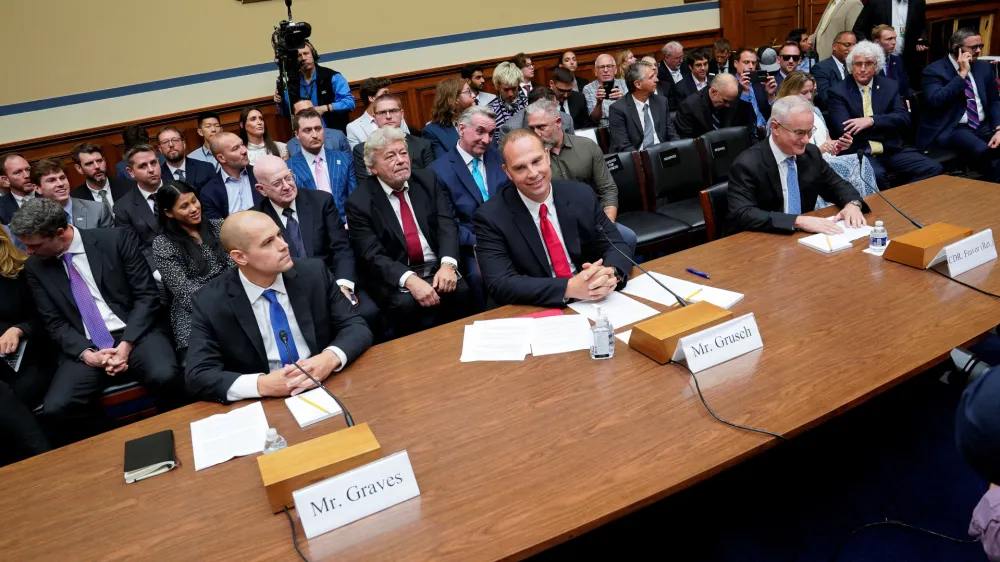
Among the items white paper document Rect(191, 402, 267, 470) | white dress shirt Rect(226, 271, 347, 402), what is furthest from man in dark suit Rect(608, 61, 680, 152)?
white paper document Rect(191, 402, 267, 470)

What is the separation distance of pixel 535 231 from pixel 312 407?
121cm

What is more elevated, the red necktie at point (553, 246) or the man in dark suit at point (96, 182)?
the man in dark suit at point (96, 182)

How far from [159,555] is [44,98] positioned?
231 inches

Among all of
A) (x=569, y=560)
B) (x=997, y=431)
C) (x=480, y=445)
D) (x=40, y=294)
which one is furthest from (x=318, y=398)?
(x=40, y=294)

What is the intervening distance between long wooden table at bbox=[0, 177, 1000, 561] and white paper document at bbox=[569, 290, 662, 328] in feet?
0.65

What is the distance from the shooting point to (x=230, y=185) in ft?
14.6

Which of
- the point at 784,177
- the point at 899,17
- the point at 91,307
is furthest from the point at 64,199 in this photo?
the point at 899,17

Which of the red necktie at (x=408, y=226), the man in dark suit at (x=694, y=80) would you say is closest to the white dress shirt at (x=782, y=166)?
the red necktie at (x=408, y=226)

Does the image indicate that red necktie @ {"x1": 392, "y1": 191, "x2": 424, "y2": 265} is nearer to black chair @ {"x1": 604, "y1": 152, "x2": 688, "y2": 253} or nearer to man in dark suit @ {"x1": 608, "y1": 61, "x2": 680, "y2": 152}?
black chair @ {"x1": 604, "y1": 152, "x2": 688, "y2": 253}

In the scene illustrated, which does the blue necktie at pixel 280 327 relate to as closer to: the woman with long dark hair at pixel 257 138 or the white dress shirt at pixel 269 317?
the white dress shirt at pixel 269 317

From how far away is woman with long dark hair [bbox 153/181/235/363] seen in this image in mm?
3311

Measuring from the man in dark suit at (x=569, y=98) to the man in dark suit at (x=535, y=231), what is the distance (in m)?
3.63

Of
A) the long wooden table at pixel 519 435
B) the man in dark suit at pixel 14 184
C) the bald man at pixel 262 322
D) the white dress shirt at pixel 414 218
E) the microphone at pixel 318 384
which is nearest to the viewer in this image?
the long wooden table at pixel 519 435

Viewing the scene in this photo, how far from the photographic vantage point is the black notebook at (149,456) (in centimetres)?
183
